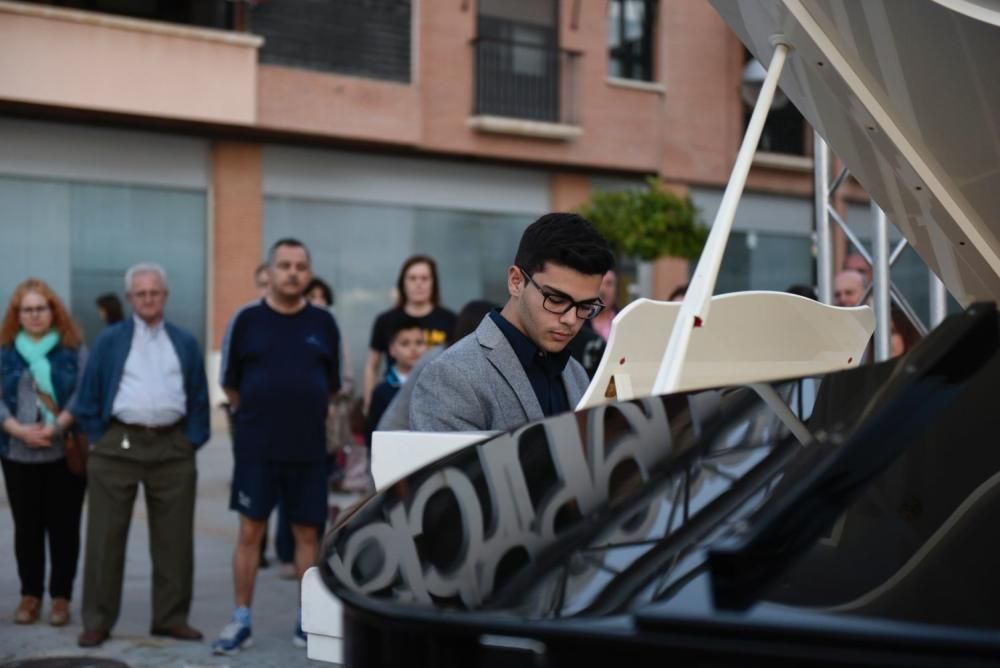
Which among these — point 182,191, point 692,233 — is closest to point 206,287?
point 182,191

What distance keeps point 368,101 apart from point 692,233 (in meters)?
4.62

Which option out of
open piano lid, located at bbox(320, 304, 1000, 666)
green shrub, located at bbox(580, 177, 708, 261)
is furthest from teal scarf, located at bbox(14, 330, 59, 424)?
green shrub, located at bbox(580, 177, 708, 261)

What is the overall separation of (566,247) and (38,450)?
14.8 ft

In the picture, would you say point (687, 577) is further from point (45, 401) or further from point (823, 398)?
point (45, 401)

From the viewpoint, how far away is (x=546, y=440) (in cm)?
218

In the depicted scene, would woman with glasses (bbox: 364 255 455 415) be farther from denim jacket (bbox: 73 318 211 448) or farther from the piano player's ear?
the piano player's ear

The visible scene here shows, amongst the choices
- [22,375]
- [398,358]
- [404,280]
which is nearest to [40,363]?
[22,375]

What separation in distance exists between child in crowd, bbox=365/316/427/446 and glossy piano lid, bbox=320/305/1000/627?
4.49 meters

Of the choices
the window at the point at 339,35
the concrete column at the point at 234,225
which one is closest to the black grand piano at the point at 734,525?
the concrete column at the point at 234,225

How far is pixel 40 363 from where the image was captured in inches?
259

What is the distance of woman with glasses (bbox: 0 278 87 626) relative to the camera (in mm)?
6469

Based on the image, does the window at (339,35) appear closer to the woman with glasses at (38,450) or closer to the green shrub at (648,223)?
the green shrub at (648,223)

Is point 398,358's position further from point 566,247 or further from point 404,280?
point 566,247

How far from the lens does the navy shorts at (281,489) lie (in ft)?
19.7
